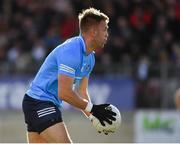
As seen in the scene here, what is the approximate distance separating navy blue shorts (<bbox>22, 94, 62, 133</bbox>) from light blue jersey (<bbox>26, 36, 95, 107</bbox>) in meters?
0.07

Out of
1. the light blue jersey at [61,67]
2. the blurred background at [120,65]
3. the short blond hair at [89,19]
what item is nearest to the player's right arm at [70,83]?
the light blue jersey at [61,67]

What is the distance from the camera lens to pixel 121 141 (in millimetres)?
15555

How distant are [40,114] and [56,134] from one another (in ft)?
1.23

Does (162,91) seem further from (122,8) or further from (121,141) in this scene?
(122,8)

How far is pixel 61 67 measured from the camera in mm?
7887

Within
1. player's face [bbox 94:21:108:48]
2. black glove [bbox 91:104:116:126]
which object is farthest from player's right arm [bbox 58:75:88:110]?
player's face [bbox 94:21:108:48]

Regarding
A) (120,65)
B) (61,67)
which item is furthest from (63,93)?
(120,65)

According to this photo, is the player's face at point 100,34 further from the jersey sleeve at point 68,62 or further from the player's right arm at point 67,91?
the player's right arm at point 67,91

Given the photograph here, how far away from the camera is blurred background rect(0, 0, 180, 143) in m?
15.6

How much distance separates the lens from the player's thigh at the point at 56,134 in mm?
7898

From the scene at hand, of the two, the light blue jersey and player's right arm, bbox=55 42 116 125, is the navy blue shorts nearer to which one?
the light blue jersey

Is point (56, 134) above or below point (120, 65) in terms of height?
above

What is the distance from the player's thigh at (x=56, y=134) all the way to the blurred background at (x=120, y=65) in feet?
24.7

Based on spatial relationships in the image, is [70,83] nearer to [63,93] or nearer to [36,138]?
[63,93]
